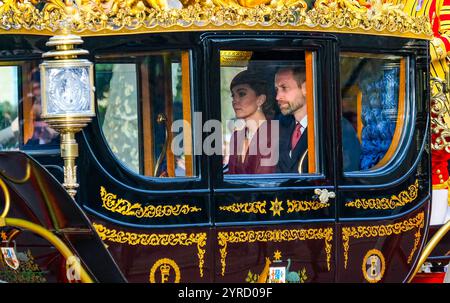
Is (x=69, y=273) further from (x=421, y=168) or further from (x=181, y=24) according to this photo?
(x=421, y=168)

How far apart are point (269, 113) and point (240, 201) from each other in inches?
22.7

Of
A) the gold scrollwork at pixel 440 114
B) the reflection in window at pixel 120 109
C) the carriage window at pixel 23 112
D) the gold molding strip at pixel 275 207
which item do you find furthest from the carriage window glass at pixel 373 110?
the carriage window at pixel 23 112

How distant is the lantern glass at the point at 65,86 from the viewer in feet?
23.9

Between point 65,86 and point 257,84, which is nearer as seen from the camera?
point 65,86

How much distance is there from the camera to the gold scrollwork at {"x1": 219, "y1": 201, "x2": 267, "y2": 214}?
25.3 feet

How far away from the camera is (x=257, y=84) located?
7.93 meters

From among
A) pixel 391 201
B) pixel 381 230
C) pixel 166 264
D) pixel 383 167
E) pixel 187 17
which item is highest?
pixel 187 17

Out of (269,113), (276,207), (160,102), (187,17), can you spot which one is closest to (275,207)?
(276,207)

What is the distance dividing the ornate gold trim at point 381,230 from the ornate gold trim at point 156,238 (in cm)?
89

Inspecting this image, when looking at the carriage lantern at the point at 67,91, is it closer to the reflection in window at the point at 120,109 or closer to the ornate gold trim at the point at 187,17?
the ornate gold trim at the point at 187,17

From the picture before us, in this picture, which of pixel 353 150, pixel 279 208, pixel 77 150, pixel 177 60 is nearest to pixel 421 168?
pixel 353 150

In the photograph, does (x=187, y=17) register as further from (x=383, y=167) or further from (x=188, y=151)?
(x=383, y=167)

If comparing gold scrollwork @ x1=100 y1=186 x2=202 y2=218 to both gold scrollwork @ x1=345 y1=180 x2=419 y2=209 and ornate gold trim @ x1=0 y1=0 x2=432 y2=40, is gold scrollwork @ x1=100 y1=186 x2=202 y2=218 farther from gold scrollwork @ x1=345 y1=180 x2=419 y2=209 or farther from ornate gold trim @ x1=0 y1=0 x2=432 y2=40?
gold scrollwork @ x1=345 y1=180 x2=419 y2=209

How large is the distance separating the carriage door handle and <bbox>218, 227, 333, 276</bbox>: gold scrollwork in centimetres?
17
